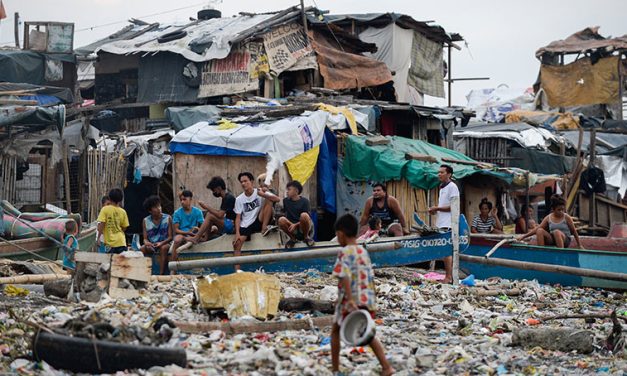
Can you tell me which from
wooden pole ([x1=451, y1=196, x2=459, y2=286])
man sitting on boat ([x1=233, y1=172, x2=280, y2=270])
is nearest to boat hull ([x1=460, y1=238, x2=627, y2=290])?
wooden pole ([x1=451, y1=196, x2=459, y2=286])

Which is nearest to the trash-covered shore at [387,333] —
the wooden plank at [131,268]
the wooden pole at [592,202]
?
the wooden plank at [131,268]

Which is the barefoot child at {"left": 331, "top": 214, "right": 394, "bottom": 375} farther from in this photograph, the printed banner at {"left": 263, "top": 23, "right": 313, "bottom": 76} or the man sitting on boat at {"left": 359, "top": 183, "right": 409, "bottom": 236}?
the printed banner at {"left": 263, "top": 23, "right": 313, "bottom": 76}

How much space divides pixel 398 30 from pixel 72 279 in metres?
18.9

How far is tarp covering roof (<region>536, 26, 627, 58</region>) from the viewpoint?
32.3 m

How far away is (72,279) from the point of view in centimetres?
994

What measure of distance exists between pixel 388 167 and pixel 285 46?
745 cm

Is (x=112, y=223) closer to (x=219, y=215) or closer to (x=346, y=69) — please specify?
(x=219, y=215)

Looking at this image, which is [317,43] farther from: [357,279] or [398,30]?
[357,279]

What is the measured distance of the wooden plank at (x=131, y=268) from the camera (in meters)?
9.80

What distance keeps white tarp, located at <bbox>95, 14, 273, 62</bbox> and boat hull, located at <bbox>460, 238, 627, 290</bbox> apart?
32.7 ft

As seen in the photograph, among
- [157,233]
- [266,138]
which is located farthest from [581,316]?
[266,138]

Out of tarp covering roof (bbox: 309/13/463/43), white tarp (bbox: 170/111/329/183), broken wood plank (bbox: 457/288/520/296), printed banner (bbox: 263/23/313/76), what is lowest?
broken wood plank (bbox: 457/288/520/296)

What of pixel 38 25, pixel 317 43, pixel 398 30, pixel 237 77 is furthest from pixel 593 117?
pixel 38 25

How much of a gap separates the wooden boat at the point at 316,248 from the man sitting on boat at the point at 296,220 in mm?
147
